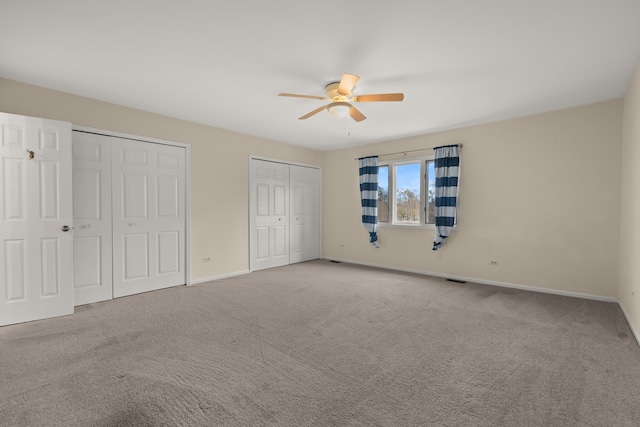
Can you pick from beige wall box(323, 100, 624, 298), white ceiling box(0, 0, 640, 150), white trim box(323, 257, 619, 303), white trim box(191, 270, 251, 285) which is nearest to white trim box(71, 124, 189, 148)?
white ceiling box(0, 0, 640, 150)

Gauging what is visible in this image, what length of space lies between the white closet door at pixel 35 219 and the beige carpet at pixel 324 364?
0.89ft

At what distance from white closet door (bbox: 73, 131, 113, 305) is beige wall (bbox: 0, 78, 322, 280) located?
32 centimetres

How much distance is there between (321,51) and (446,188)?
10.6 feet

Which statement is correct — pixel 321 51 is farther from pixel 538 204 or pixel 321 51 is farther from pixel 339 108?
pixel 538 204

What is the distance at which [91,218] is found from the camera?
359 centimetres

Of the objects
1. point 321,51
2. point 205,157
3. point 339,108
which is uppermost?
point 321,51

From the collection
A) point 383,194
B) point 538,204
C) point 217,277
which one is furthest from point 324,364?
point 383,194

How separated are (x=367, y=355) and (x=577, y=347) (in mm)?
1800

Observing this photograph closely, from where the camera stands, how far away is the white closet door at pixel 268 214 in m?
5.46

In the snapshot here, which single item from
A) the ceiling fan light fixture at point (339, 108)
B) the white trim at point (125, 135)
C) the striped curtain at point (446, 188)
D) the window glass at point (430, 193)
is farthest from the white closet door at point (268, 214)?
the striped curtain at point (446, 188)

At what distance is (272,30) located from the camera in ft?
7.28

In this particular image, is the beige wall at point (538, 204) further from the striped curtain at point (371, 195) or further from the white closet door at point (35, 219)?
the white closet door at point (35, 219)

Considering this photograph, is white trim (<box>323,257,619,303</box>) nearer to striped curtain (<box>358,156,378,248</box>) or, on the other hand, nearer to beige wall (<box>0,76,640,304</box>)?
beige wall (<box>0,76,640,304</box>)

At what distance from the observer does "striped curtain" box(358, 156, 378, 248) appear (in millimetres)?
5770
